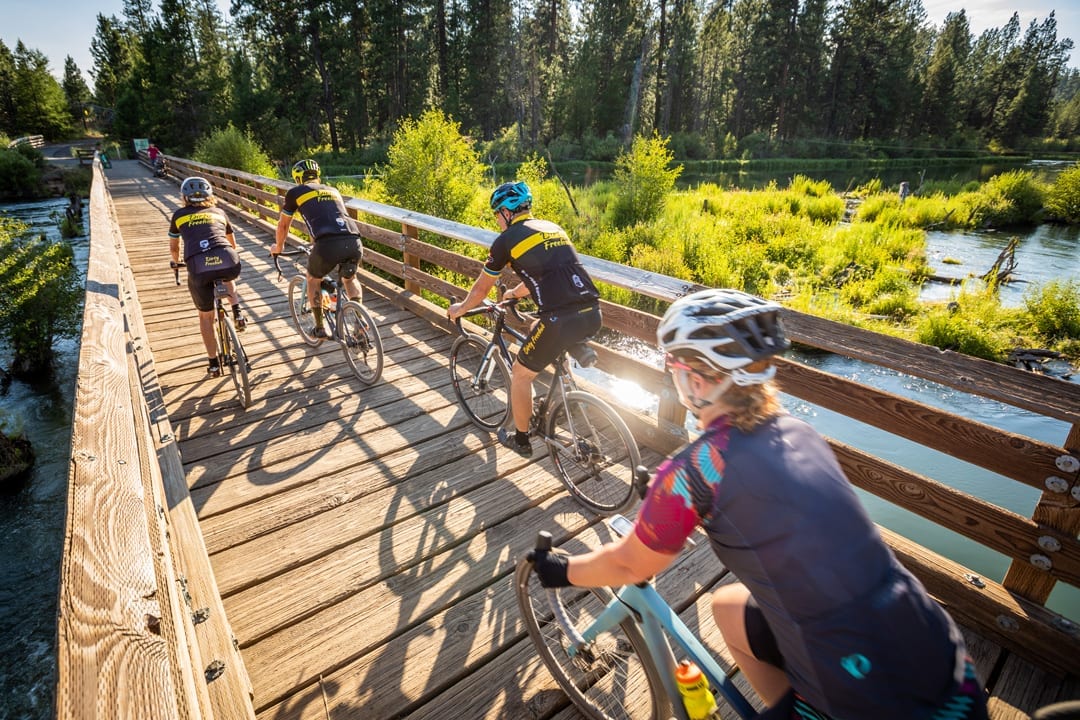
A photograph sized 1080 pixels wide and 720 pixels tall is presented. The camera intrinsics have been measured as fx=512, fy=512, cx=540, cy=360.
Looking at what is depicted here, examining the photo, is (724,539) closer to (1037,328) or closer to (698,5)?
(1037,328)

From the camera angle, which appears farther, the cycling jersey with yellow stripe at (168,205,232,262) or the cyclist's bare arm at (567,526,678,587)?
the cycling jersey with yellow stripe at (168,205,232,262)

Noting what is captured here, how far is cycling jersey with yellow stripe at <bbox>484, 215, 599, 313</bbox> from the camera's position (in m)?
3.63

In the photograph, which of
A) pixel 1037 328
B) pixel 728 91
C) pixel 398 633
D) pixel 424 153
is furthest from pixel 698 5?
pixel 398 633

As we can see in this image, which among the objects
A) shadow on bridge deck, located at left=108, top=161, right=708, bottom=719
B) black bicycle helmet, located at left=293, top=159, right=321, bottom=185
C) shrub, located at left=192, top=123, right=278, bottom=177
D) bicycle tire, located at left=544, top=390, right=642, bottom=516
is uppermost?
shrub, located at left=192, top=123, right=278, bottom=177

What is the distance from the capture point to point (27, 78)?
2542 inches

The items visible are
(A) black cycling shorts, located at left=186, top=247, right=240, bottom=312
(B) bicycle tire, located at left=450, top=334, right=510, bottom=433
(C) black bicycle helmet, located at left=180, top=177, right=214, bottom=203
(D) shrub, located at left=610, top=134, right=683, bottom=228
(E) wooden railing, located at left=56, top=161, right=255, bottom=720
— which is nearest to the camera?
(E) wooden railing, located at left=56, top=161, right=255, bottom=720

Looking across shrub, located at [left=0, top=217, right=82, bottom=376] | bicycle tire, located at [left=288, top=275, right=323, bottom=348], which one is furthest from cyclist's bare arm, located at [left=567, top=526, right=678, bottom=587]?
shrub, located at [left=0, top=217, right=82, bottom=376]

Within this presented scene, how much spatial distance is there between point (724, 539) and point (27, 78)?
97.6 meters

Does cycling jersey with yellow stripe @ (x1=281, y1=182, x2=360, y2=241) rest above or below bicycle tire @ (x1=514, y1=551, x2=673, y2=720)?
above

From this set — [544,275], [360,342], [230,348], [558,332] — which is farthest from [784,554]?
[230,348]

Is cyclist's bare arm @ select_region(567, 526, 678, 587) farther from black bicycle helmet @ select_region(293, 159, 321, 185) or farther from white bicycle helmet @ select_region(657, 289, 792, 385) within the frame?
black bicycle helmet @ select_region(293, 159, 321, 185)

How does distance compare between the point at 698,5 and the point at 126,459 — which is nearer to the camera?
the point at 126,459

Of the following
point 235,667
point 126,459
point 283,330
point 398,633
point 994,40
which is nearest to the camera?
point 126,459

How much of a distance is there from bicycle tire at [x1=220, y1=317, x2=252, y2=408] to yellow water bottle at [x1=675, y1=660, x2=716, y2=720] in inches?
193
